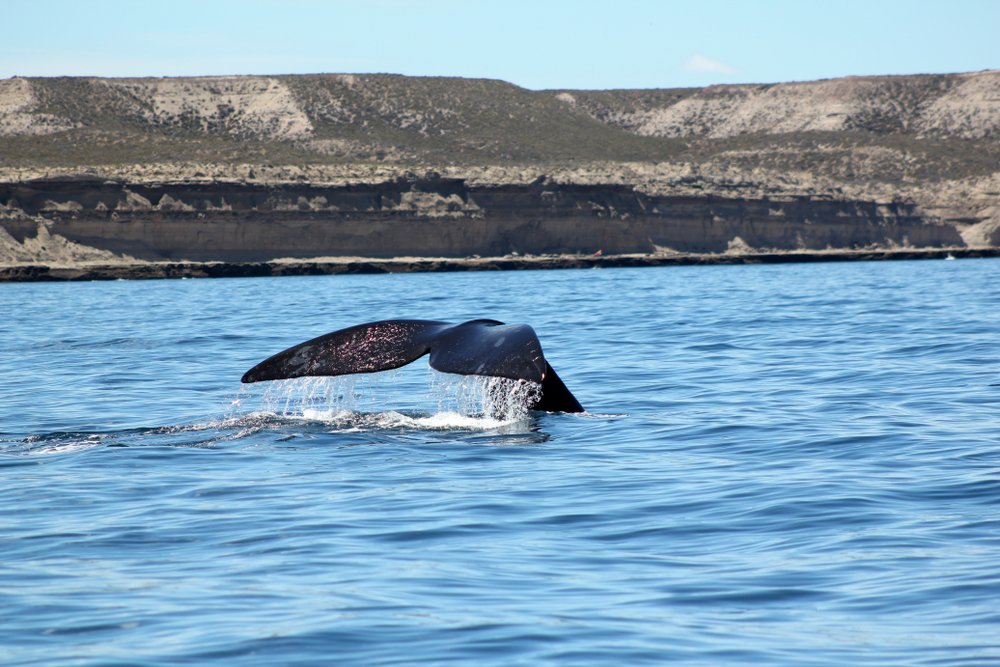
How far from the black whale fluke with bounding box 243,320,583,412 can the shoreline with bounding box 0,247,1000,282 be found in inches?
2248

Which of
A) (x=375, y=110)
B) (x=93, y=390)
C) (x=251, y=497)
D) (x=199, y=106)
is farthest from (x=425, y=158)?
(x=251, y=497)

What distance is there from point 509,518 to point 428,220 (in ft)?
232

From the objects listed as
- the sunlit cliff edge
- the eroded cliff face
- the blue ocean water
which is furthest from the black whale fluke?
the eroded cliff face

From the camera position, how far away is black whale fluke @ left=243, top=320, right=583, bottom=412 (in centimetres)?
977

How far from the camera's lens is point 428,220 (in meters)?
78.8

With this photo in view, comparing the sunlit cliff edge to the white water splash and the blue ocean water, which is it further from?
the white water splash

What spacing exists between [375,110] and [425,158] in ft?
Answer: 66.3

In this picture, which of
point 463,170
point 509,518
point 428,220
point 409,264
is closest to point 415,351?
point 509,518

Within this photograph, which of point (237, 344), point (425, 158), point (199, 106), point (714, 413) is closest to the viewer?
point (714, 413)

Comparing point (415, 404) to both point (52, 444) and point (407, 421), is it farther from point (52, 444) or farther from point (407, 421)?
point (52, 444)

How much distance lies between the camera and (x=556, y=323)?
99.0 feet

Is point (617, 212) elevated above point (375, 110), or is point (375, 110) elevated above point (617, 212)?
point (375, 110)

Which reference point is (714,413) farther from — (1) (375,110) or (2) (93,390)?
(1) (375,110)

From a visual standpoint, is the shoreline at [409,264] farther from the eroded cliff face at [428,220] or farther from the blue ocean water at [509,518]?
the blue ocean water at [509,518]
